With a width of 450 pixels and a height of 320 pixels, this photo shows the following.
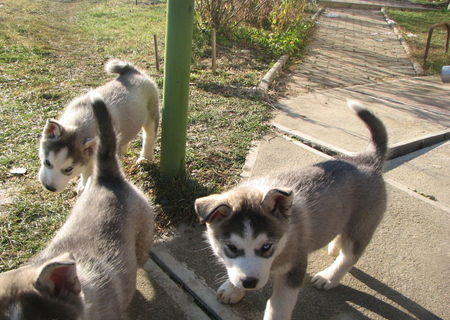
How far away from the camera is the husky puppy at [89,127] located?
3938 mm

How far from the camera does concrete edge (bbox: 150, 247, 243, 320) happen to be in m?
2.97

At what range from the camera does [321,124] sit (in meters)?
6.18

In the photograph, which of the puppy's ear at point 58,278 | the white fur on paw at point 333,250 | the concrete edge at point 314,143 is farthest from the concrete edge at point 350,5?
the puppy's ear at point 58,278

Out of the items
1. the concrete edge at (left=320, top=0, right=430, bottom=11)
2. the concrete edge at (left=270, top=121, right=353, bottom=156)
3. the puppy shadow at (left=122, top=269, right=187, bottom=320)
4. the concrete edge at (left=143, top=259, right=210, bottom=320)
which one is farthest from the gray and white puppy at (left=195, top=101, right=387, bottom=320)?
the concrete edge at (left=320, top=0, right=430, bottom=11)

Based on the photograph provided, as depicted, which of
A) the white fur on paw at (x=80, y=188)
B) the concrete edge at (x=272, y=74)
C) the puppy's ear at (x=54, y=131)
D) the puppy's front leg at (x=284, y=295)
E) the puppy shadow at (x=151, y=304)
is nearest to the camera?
the puppy's front leg at (x=284, y=295)

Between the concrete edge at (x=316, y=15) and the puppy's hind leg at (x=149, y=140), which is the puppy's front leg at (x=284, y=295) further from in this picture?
the concrete edge at (x=316, y=15)

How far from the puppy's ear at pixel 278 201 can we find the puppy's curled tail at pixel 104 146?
4.04 ft

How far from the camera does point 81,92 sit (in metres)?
6.78

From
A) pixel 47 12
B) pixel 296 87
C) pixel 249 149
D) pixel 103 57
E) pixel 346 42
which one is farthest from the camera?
pixel 47 12

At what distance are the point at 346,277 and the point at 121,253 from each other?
194 centimetres

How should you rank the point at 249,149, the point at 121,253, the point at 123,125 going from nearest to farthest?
1. the point at 121,253
2. the point at 123,125
3. the point at 249,149

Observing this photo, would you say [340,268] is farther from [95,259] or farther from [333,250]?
[95,259]

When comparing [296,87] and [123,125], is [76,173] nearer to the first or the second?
[123,125]

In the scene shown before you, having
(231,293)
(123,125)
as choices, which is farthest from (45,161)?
(231,293)
